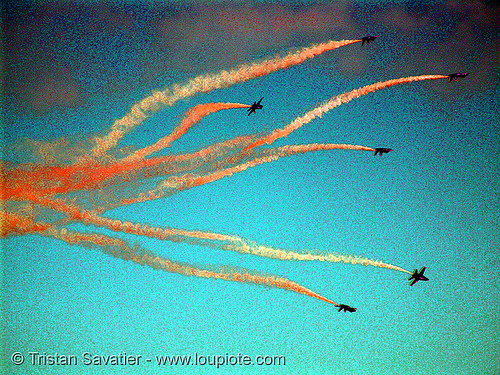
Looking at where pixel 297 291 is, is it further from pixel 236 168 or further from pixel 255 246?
pixel 236 168

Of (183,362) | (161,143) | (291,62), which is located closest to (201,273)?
(183,362)

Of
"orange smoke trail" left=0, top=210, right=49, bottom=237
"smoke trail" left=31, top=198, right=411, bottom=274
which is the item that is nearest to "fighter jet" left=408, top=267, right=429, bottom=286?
"smoke trail" left=31, top=198, right=411, bottom=274

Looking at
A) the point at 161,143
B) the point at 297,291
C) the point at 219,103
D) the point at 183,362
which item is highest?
the point at 219,103

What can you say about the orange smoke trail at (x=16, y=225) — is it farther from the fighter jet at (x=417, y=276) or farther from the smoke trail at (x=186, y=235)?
the fighter jet at (x=417, y=276)

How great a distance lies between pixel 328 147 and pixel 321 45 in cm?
680

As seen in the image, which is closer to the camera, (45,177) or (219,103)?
(45,177)

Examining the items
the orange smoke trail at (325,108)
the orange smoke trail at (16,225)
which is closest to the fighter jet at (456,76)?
the orange smoke trail at (325,108)

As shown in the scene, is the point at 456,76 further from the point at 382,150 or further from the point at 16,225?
the point at 16,225

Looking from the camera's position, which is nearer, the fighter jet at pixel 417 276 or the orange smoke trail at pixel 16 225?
the orange smoke trail at pixel 16 225

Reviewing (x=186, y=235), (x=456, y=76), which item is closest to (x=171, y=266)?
(x=186, y=235)

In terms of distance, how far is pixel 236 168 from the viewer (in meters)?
30.9

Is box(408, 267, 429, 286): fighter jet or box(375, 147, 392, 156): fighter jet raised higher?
box(375, 147, 392, 156): fighter jet

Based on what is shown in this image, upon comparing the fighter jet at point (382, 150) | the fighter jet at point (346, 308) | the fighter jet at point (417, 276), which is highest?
the fighter jet at point (382, 150)

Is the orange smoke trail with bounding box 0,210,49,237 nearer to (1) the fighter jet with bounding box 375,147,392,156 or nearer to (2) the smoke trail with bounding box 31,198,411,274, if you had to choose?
(2) the smoke trail with bounding box 31,198,411,274
